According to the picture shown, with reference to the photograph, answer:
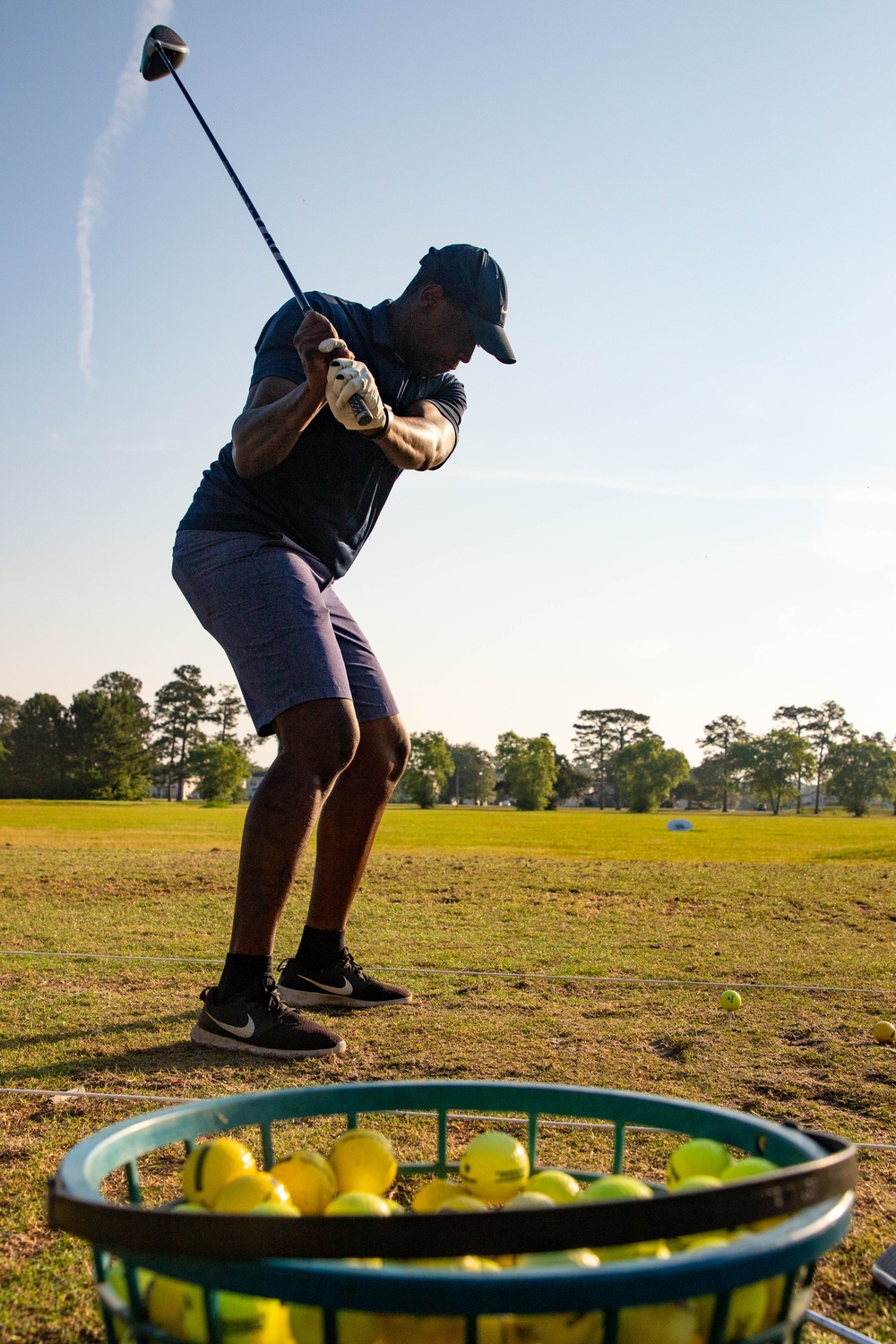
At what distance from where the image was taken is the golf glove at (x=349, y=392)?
290cm

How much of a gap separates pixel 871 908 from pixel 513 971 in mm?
3623

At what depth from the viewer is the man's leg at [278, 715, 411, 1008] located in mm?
3471

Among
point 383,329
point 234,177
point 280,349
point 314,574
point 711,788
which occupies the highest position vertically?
point 234,177

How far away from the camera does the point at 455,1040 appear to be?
2941 millimetres

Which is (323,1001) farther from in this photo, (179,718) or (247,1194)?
(179,718)

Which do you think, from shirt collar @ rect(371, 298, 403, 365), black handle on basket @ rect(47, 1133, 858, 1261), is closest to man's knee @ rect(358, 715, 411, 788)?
shirt collar @ rect(371, 298, 403, 365)

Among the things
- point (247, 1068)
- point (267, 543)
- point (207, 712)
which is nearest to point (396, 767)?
point (267, 543)

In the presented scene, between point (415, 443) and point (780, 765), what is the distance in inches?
3885

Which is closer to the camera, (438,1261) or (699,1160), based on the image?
(438,1261)

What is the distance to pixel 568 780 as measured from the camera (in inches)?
4454

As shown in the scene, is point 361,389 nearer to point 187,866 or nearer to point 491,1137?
point 491,1137

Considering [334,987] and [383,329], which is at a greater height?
[383,329]

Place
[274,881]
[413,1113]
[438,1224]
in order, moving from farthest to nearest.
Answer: [274,881] < [413,1113] < [438,1224]

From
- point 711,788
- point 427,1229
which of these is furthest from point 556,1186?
point 711,788
